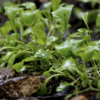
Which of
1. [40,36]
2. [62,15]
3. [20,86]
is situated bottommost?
[20,86]

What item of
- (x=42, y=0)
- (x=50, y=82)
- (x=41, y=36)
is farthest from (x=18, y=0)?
(x=50, y=82)

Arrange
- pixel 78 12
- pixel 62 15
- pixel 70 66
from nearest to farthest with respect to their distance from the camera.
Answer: pixel 70 66 → pixel 62 15 → pixel 78 12

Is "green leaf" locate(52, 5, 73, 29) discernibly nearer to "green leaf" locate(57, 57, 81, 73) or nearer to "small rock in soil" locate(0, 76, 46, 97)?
"green leaf" locate(57, 57, 81, 73)

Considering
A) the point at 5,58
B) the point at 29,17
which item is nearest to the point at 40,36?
the point at 29,17

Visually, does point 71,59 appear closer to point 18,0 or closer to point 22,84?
point 22,84

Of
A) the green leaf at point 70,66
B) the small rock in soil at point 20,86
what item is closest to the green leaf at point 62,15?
the green leaf at point 70,66

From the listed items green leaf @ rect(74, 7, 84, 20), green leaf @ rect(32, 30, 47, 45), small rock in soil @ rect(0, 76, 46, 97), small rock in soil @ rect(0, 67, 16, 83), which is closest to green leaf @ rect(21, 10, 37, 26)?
green leaf @ rect(32, 30, 47, 45)

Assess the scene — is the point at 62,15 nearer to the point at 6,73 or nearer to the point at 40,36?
the point at 40,36

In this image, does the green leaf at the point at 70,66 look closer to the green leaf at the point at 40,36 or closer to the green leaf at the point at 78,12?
the green leaf at the point at 40,36
